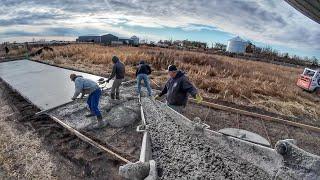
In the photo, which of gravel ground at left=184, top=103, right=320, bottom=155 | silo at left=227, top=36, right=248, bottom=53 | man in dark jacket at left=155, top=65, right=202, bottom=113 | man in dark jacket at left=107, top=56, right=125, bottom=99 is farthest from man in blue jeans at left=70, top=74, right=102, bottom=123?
silo at left=227, top=36, right=248, bottom=53

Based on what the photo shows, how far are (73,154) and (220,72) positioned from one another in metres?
11.5

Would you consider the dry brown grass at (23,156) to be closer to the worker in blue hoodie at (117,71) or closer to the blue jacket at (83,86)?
the blue jacket at (83,86)

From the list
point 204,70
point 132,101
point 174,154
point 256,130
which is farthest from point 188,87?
point 204,70

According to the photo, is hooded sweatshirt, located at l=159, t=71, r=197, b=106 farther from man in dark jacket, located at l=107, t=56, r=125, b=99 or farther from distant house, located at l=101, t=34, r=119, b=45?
distant house, located at l=101, t=34, r=119, b=45

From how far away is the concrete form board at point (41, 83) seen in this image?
9.24 m

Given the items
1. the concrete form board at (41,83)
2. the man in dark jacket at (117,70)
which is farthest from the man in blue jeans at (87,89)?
the concrete form board at (41,83)

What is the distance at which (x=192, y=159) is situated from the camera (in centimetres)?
432

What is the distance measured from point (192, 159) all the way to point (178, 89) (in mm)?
1721

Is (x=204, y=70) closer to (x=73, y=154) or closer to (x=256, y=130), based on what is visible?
(x=256, y=130)

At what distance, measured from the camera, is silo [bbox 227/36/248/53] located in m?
46.2

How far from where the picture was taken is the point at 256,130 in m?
7.55

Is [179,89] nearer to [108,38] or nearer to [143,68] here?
[143,68]

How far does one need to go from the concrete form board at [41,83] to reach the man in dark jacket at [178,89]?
14.6 ft

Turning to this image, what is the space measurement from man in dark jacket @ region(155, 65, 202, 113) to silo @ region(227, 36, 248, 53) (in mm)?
42363
